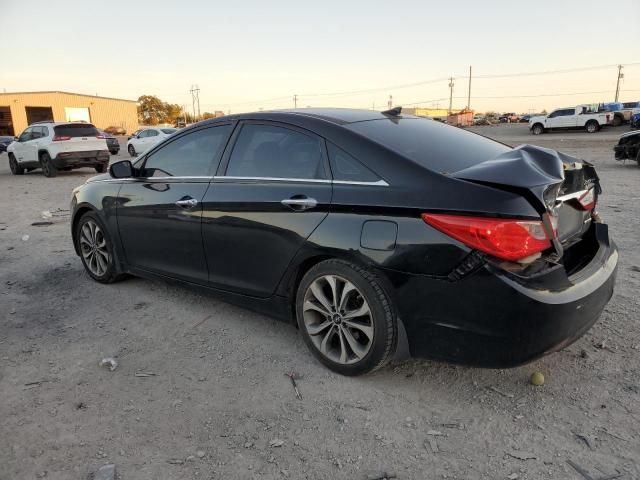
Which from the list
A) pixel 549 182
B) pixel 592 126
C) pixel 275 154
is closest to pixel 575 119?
pixel 592 126

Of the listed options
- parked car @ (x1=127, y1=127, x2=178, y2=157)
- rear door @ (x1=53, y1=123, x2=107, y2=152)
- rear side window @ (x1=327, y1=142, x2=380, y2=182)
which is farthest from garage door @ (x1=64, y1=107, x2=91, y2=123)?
rear side window @ (x1=327, y1=142, x2=380, y2=182)

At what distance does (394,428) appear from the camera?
2.56m

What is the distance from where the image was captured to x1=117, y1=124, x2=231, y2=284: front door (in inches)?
147

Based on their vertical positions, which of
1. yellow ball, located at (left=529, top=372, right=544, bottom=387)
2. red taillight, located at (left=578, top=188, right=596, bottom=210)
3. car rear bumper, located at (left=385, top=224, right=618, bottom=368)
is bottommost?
yellow ball, located at (left=529, top=372, right=544, bottom=387)

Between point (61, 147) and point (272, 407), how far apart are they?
601 inches

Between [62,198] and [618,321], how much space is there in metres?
11.0

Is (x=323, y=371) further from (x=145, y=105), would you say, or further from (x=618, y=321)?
(x=145, y=105)

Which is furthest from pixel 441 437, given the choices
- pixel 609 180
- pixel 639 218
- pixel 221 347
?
pixel 609 180

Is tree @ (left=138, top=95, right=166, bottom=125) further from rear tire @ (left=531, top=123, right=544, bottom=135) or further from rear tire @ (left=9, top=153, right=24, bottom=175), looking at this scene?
rear tire @ (left=9, top=153, right=24, bottom=175)

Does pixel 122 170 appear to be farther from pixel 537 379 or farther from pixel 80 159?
pixel 80 159

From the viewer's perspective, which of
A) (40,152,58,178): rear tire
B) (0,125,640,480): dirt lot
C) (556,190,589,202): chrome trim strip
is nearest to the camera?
(0,125,640,480): dirt lot

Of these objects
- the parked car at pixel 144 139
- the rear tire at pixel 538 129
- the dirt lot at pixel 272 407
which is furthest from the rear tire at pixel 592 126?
the dirt lot at pixel 272 407

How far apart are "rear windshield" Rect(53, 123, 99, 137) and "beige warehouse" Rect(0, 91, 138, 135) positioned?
53.6 metres

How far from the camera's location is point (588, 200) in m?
3.09
